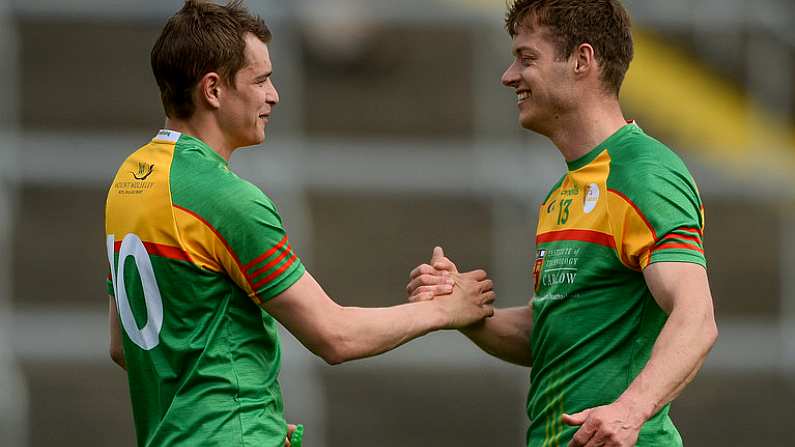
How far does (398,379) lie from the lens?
29.2ft

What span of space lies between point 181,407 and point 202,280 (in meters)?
0.32

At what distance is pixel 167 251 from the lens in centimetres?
365

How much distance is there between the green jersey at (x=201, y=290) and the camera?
363 centimetres

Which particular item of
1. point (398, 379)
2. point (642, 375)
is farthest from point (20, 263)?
point (642, 375)

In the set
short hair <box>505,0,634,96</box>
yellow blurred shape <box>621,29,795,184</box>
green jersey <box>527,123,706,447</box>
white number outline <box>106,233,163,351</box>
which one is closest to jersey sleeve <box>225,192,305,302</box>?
white number outline <box>106,233,163,351</box>

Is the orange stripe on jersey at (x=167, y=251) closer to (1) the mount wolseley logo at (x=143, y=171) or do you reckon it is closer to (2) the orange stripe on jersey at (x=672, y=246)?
(1) the mount wolseley logo at (x=143, y=171)

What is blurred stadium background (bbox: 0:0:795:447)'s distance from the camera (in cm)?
844

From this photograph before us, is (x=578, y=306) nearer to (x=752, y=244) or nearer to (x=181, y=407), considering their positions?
(x=181, y=407)

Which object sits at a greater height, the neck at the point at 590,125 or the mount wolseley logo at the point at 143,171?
the neck at the point at 590,125

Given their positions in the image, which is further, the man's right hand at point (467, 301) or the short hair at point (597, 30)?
the man's right hand at point (467, 301)

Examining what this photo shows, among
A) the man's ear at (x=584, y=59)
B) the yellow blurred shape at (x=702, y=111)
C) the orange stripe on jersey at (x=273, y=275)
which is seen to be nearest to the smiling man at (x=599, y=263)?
the man's ear at (x=584, y=59)

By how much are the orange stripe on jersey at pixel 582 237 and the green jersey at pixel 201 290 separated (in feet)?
2.37

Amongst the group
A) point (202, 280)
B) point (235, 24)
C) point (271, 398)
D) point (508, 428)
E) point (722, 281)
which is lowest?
point (508, 428)

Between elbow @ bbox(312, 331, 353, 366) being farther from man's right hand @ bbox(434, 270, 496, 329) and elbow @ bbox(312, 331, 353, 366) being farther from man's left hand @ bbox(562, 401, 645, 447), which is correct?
man's left hand @ bbox(562, 401, 645, 447)
